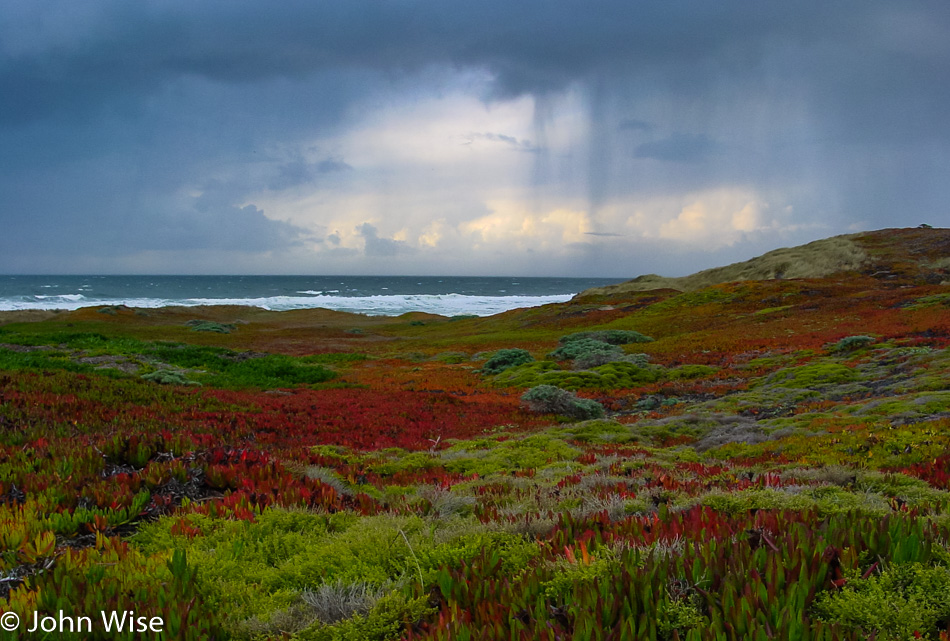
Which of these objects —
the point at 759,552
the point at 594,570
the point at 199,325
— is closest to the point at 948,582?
the point at 759,552

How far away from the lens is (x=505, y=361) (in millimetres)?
30797

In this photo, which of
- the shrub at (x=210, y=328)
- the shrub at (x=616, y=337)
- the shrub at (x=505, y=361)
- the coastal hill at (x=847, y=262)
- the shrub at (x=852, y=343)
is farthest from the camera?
the coastal hill at (x=847, y=262)

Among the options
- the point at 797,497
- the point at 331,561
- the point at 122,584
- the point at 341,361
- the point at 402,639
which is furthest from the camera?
the point at 341,361

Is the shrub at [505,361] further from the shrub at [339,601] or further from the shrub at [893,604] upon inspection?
the shrub at [893,604]

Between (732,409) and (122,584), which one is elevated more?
(122,584)

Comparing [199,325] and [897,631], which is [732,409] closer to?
[897,631]

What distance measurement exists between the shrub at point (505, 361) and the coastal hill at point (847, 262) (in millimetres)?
51676

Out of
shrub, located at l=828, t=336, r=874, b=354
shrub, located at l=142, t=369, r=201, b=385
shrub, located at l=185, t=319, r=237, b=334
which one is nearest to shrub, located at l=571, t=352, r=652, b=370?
shrub, located at l=828, t=336, r=874, b=354

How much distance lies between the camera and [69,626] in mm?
2787

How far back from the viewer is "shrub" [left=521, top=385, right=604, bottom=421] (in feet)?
59.4

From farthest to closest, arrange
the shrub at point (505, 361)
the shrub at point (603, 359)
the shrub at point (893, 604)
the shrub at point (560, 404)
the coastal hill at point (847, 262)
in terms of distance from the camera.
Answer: the coastal hill at point (847, 262) → the shrub at point (505, 361) → the shrub at point (603, 359) → the shrub at point (560, 404) → the shrub at point (893, 604)

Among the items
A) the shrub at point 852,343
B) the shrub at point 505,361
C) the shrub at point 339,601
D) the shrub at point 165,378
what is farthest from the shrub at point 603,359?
the shrub at point 339,601

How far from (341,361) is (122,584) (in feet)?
116

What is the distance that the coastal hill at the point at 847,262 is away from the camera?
221 feet
